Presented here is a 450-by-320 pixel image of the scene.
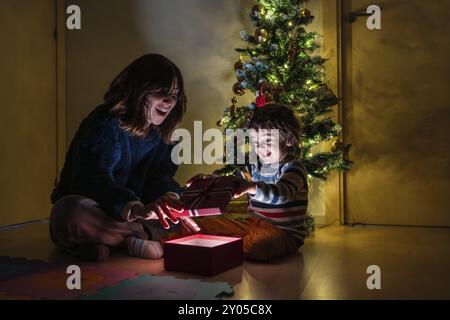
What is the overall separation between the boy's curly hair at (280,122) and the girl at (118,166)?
309mm

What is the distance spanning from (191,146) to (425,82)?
4.59ft

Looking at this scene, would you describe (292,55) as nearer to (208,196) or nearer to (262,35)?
(262,35)

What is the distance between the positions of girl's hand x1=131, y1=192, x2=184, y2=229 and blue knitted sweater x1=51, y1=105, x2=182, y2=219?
7 centimetres

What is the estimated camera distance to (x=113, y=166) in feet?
5.30

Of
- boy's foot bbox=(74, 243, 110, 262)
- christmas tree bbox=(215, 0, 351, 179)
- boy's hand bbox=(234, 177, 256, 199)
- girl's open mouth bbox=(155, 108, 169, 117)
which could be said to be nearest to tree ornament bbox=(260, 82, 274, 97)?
christmas tree bbox=(215, 0, 351, 179)

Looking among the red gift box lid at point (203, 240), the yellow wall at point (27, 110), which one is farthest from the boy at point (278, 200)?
the yellow wall at point (27, 110)

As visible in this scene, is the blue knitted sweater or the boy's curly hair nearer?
the blue knitted sweater

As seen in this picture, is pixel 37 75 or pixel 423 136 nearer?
pixel 423 136

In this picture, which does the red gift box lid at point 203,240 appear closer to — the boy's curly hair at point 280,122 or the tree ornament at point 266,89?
the boy's curly hair at point 280,122

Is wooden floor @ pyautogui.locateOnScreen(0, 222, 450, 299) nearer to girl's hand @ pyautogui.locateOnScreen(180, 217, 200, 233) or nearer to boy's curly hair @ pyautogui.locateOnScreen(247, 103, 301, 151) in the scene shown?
girl's hand @ pyautogui.locateOnScreen(180, 217, 200, 233)

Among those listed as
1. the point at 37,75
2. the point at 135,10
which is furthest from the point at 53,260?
the point at 135,10

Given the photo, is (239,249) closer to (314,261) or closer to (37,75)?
(314,261)

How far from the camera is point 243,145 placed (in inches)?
88.3

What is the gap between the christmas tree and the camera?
2.15 meters
